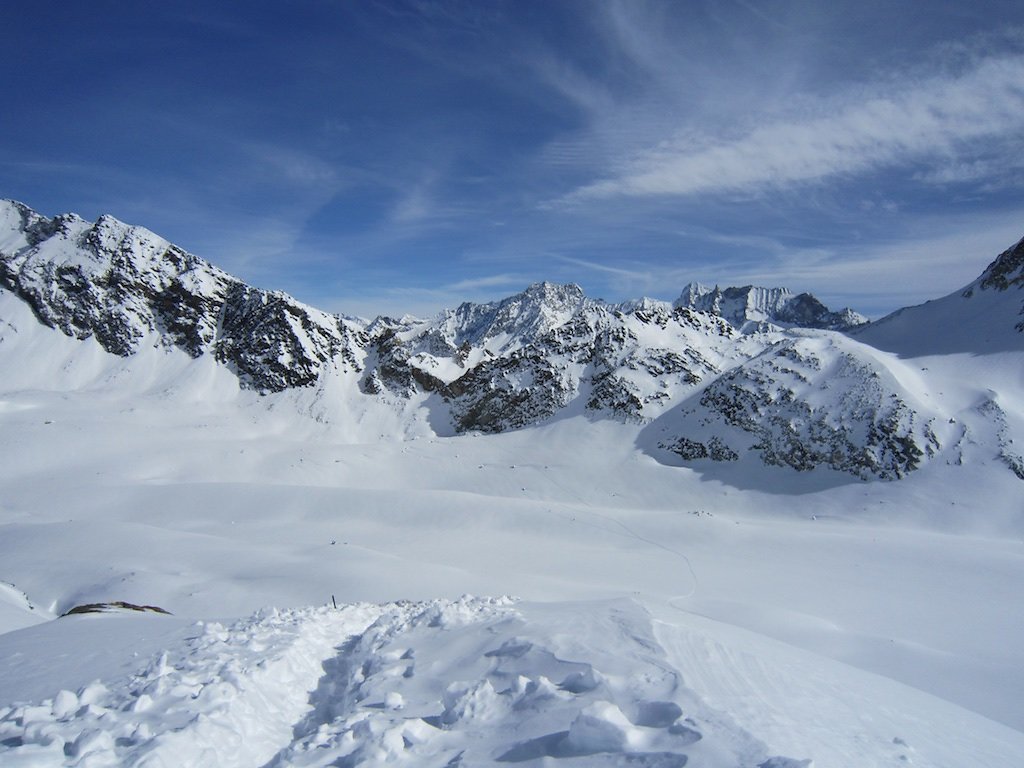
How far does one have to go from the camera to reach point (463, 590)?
21.2 meters

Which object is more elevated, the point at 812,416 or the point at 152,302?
the point at 152,302

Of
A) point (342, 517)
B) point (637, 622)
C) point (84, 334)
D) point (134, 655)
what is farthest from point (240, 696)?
point (84, 334)

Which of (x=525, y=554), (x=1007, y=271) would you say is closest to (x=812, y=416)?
(x=525, y=554)

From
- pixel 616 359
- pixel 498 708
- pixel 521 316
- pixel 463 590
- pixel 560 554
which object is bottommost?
pixel 560 554

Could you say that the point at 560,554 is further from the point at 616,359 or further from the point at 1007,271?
the point at 1007,271

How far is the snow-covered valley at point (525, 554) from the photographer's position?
6.32m

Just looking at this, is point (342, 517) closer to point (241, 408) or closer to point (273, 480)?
point (273, 480)

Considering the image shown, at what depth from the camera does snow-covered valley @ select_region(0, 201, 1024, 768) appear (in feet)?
20.7

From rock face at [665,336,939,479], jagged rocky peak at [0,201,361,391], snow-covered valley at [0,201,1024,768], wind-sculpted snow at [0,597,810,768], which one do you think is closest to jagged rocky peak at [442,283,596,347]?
snow-covered valley at [0,201,1024,768]

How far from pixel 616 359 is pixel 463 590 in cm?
4345

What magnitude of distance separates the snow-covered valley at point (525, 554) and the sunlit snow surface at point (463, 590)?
0.33 feet

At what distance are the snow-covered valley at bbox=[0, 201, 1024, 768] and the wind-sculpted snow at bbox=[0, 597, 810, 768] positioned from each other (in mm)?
48

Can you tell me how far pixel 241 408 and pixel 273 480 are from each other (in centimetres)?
2190

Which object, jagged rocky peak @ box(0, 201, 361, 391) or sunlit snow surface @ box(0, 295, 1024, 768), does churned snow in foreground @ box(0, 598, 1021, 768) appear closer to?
sunlit snow surface @ box(0, 295, 1024, 768)
